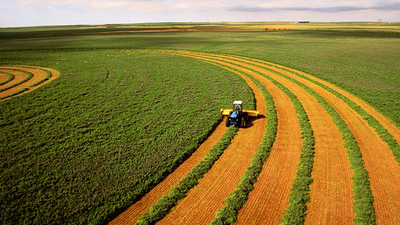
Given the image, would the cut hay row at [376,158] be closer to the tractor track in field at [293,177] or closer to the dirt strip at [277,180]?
the tractor track in field at [293,177]

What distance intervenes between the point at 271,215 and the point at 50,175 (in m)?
12.3

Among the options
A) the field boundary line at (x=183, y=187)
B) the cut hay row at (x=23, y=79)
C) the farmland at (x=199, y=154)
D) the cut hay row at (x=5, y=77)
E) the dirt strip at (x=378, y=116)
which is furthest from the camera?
the cut hay row at (x=5, y=77)

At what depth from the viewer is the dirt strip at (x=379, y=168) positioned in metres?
10.3

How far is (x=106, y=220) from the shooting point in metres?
10.3

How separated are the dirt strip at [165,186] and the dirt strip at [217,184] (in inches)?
48.2

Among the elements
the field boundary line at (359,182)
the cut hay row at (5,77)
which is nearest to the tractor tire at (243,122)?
the field boundary line at (359,182)

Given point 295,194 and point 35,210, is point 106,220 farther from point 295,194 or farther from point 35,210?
point 295,194

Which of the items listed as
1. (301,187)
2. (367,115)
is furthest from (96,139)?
(367,115)

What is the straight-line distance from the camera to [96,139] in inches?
672

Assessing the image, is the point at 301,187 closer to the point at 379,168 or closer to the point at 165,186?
the point at 379,168

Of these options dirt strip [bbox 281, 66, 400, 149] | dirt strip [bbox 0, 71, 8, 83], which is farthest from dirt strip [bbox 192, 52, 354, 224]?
dirt strip [bbox 0, 71, 8, 83]

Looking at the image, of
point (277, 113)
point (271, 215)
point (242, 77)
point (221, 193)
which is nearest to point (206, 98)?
point (277, 113)

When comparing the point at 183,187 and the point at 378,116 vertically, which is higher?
the point at 378,116

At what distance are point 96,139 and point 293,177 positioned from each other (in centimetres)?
1403
